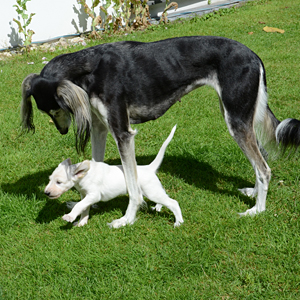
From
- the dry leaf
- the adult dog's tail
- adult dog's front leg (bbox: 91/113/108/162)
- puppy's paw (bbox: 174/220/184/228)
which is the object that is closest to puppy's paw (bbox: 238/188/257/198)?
the adult dog's tail

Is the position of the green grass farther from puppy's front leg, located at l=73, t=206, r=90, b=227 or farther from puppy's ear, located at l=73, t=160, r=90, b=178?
puppy's ear, located at l=73, t=160, r=90, b=178

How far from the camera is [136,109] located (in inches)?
141

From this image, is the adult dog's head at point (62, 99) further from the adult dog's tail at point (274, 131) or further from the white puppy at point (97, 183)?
the adult dog's tail at point (274, 131)

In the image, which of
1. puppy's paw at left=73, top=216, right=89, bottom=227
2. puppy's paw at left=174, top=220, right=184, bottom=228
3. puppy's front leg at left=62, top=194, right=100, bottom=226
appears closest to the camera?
puppy's front leg at left=62, top=194, right=100, bottom=226

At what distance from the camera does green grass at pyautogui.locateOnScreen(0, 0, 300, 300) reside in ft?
9.60

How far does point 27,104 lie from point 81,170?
93cm

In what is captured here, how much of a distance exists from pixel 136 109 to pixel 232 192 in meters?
1.39

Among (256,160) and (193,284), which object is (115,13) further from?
(193,284)

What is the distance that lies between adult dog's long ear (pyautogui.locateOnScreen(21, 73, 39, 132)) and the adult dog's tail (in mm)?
2110

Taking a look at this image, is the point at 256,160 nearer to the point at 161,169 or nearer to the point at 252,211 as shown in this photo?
the point at 252,211

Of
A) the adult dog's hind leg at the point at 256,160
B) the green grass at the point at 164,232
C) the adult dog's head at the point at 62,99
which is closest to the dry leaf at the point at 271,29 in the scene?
the green grass at the point at 164,232

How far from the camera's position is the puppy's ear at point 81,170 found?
10.9ft

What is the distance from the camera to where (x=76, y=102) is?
330cm

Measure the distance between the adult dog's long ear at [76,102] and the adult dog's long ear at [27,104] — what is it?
0.40 m
